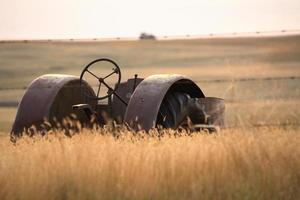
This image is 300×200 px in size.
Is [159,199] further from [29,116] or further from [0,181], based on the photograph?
[29,116]

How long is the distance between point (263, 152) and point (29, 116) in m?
3.83

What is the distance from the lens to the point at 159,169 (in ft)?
26.2

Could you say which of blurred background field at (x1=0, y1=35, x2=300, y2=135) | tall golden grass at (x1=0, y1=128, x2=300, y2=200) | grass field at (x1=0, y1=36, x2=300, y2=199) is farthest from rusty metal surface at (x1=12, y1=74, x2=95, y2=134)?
blurred background field at (x1=0, y1=35, x2=300, y2=135)

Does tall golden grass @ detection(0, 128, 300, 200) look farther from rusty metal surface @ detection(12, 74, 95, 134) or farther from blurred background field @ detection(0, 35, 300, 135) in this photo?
blurred background field @ detection(0, 35, 300, 135)

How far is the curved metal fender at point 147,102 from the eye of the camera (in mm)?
10133

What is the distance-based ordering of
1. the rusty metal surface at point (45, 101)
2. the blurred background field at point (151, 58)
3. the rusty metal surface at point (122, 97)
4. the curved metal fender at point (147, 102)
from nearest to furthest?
the curved metal fender at point (147, 102), the rusty metal surface at point (45, 101), the rusty metal surface at point (122, 97), the blurred background field at point (151, 58)

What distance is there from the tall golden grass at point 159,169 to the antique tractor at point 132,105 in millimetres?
1375

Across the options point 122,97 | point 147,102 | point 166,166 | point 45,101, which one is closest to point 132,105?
point 147,102

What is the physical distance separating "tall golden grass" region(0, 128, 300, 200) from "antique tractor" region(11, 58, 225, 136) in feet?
4.51

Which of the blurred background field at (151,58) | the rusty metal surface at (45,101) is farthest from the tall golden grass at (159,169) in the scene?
the blurred background field at (151,58)

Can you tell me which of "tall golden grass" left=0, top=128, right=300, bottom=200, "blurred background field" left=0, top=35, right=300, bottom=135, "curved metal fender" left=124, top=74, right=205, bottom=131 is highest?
"curved metal fender" left=124, top=74, right=205, bottom=131

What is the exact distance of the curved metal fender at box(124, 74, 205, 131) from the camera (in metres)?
10.1

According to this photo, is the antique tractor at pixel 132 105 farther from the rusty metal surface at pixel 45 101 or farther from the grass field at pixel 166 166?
the grass field at pixel 166 166

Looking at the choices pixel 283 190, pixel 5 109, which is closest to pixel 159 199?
pixel 283 190
